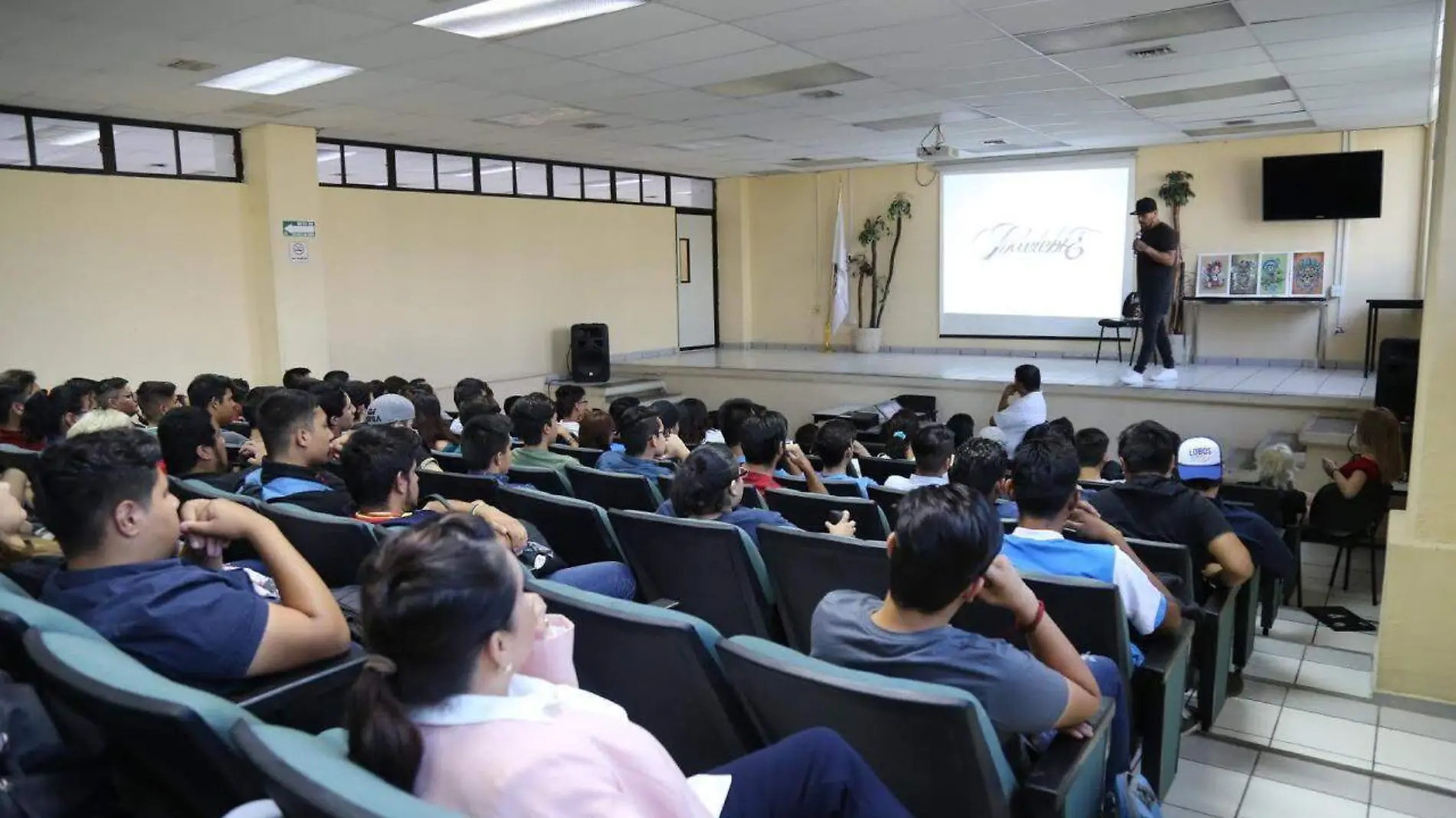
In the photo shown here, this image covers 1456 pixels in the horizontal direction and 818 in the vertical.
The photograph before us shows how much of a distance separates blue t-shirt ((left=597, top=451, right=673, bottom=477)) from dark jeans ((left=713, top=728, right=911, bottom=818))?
257 cm

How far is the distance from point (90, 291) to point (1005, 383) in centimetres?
783

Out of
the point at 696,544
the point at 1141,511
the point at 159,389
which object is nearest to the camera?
the point at 696,544

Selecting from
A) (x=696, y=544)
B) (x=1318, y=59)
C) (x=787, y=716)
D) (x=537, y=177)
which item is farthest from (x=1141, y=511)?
(x=537, y=177)

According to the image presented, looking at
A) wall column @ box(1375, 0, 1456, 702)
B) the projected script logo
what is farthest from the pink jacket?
the projected script logo

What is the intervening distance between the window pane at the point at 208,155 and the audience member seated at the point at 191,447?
5.52 m

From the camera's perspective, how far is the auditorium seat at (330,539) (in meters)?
2.42

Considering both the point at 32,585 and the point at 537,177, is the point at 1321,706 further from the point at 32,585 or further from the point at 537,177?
the point at 537,177

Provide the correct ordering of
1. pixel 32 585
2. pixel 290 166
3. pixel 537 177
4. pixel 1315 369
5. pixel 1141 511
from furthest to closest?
pixel 537 177 → pixel 1315 369 → pixel 290 166 → pixel 1141 511 → pixel 32 585

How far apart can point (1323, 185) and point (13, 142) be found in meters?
11.6

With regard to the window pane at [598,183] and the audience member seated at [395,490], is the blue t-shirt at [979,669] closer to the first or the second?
the audience member seated at [395,490]

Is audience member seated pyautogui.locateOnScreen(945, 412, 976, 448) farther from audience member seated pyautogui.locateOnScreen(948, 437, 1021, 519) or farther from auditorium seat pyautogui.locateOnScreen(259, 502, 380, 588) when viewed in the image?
auditorium seat pyautogui.locateOnScreen(259, 502, 380, 588)

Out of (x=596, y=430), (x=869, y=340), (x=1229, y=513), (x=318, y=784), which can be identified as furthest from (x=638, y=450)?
(x=869, y=340)

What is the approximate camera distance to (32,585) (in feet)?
6.91

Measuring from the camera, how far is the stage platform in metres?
7.80
